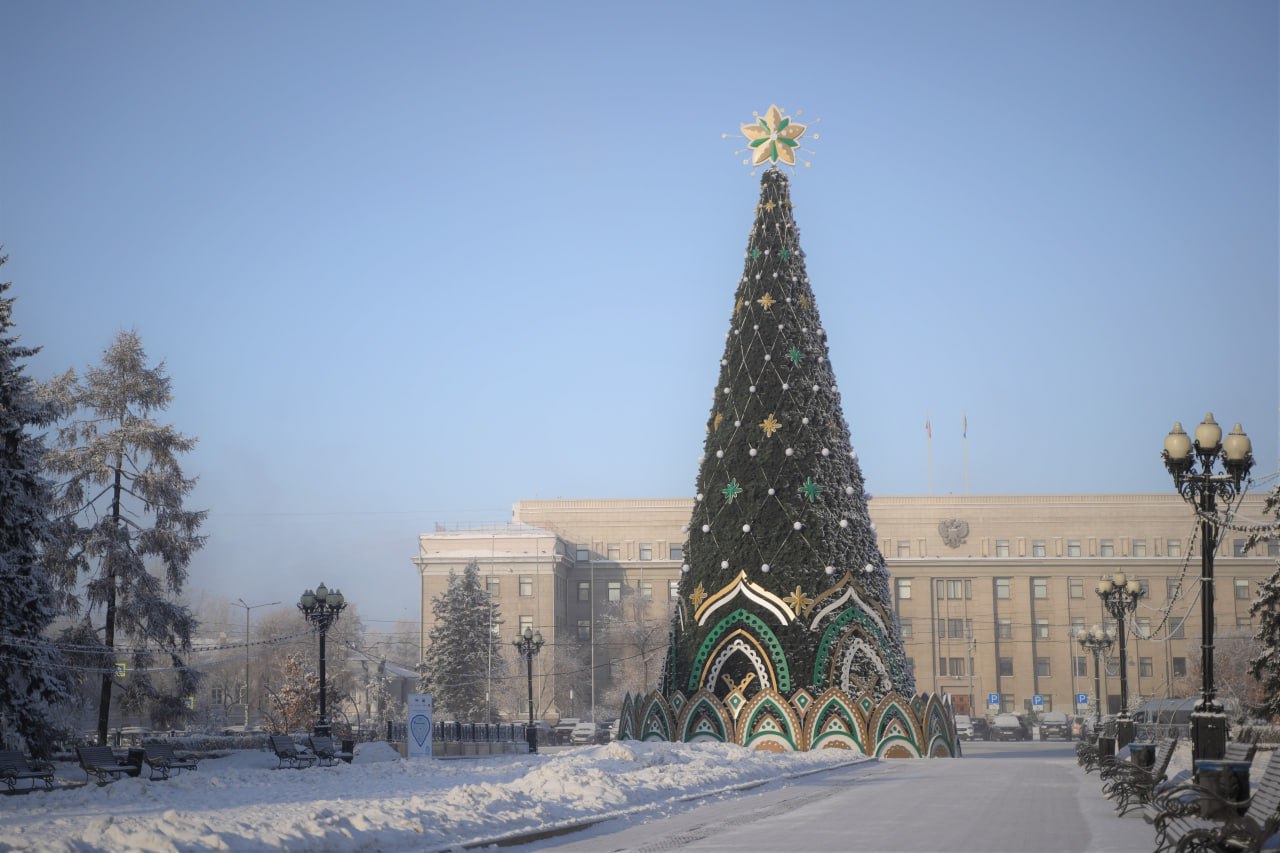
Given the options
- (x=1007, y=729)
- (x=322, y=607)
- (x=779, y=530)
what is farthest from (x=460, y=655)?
(x=779, y=530)

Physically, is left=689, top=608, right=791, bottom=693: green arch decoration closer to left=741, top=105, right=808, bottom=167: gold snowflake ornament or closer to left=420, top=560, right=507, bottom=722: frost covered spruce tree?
left=741, top=105, right=808, bottom=167: gold snowflake ornament

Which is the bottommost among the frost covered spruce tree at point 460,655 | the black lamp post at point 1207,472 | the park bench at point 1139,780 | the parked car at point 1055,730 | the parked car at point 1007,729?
the parked car at point 1055,730

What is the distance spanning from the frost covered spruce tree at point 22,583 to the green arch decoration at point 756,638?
13.7 meters

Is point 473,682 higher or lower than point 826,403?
lower

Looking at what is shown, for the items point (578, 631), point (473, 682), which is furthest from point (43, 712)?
point (578, 631)

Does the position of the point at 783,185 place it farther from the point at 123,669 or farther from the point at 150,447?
the point at 123,669

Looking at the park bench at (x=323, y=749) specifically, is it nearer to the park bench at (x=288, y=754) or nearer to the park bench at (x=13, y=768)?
the park bench at (x=288, y=754)

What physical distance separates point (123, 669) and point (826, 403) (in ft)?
91.0

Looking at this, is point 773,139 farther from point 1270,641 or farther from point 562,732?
point 562,732

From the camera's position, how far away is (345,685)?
283 feet

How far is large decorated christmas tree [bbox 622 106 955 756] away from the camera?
1200 inches

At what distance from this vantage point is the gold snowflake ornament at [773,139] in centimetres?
3484

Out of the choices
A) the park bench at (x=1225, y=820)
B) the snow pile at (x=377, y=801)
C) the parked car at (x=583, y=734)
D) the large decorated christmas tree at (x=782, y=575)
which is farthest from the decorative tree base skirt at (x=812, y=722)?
the parked car at (x=583, y=734)

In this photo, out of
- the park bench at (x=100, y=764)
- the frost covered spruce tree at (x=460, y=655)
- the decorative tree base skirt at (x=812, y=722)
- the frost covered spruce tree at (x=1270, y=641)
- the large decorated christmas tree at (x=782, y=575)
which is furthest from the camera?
the frost covered spruce tree at (x=460, y=655)
